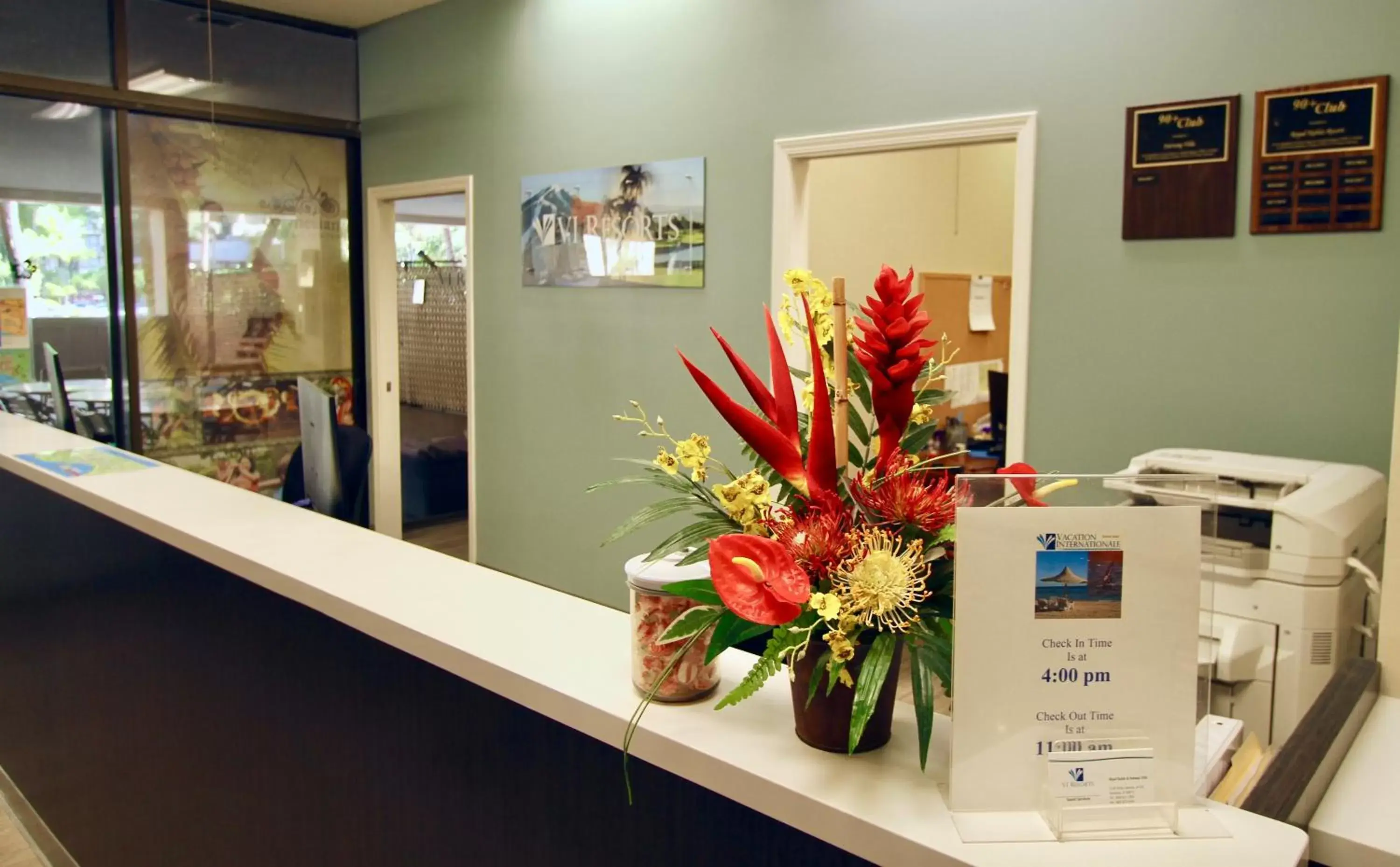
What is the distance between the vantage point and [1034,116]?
3117 mm

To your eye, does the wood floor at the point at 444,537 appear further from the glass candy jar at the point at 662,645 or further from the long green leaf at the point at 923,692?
the long green leaf at the point at 923,692

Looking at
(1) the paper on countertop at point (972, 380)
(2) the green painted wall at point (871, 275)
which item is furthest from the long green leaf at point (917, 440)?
(1) the paper on countertop at point (972, 380)

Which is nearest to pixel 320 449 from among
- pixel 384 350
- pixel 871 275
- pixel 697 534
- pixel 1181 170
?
pixel 697 534

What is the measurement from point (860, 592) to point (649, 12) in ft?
12.7

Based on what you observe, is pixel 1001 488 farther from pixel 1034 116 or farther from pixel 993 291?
pixel 993 291

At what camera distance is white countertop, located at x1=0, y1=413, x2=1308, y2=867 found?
2.66ft

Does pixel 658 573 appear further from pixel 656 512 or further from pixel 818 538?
pixel 818 538

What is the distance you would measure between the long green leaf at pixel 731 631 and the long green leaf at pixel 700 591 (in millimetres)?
18

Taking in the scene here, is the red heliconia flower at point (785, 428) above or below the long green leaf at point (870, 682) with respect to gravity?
above

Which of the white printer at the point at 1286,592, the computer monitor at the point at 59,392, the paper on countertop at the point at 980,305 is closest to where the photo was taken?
the white printer at the point at 1286,592

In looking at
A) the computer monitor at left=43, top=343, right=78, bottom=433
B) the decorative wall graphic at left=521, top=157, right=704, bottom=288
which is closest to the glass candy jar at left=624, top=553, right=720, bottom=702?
the decorative wall graphic at left=521, top=157, right=704, bottom=288

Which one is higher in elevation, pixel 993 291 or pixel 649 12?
pixel 649 12

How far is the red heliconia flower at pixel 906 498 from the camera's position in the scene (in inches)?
35.4

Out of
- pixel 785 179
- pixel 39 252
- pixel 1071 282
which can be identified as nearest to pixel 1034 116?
pixel 1071 282
